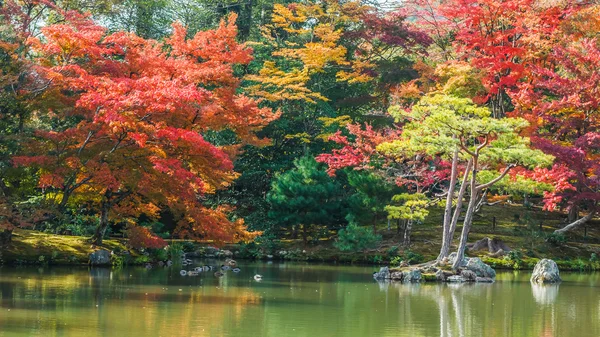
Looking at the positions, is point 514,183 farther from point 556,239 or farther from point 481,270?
point 556,239

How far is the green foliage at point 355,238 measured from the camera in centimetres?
2534

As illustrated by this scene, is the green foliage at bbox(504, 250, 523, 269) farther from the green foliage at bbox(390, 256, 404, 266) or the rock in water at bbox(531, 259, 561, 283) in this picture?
the rock in water at bbox(531, 259, 561, 283)

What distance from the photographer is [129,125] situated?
1862cm

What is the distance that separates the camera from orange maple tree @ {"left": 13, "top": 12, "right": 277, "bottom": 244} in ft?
62.7

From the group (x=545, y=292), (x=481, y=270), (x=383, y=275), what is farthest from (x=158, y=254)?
(x=545, y=292)

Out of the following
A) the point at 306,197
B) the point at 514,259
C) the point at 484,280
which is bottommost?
the point at 484,280

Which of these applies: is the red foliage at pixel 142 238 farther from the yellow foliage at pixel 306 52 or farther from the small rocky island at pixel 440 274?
the yellow foliage at pixel 306 52

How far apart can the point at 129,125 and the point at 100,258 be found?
438cm

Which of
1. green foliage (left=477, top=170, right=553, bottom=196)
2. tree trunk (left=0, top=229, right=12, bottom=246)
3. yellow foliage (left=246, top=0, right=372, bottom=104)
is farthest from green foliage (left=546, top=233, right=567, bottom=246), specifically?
tree trunk (left=0, top=229, right=12, bottom=246)

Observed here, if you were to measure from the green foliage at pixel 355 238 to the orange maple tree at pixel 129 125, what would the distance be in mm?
3560

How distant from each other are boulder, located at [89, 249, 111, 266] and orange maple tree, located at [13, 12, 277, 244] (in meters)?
0.66

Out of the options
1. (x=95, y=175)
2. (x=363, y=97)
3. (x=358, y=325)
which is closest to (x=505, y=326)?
(x=358, y=325)

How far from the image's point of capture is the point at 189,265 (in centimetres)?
2322

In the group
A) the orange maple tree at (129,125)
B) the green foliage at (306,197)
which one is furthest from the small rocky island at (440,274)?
the green foliage at (306,197)
